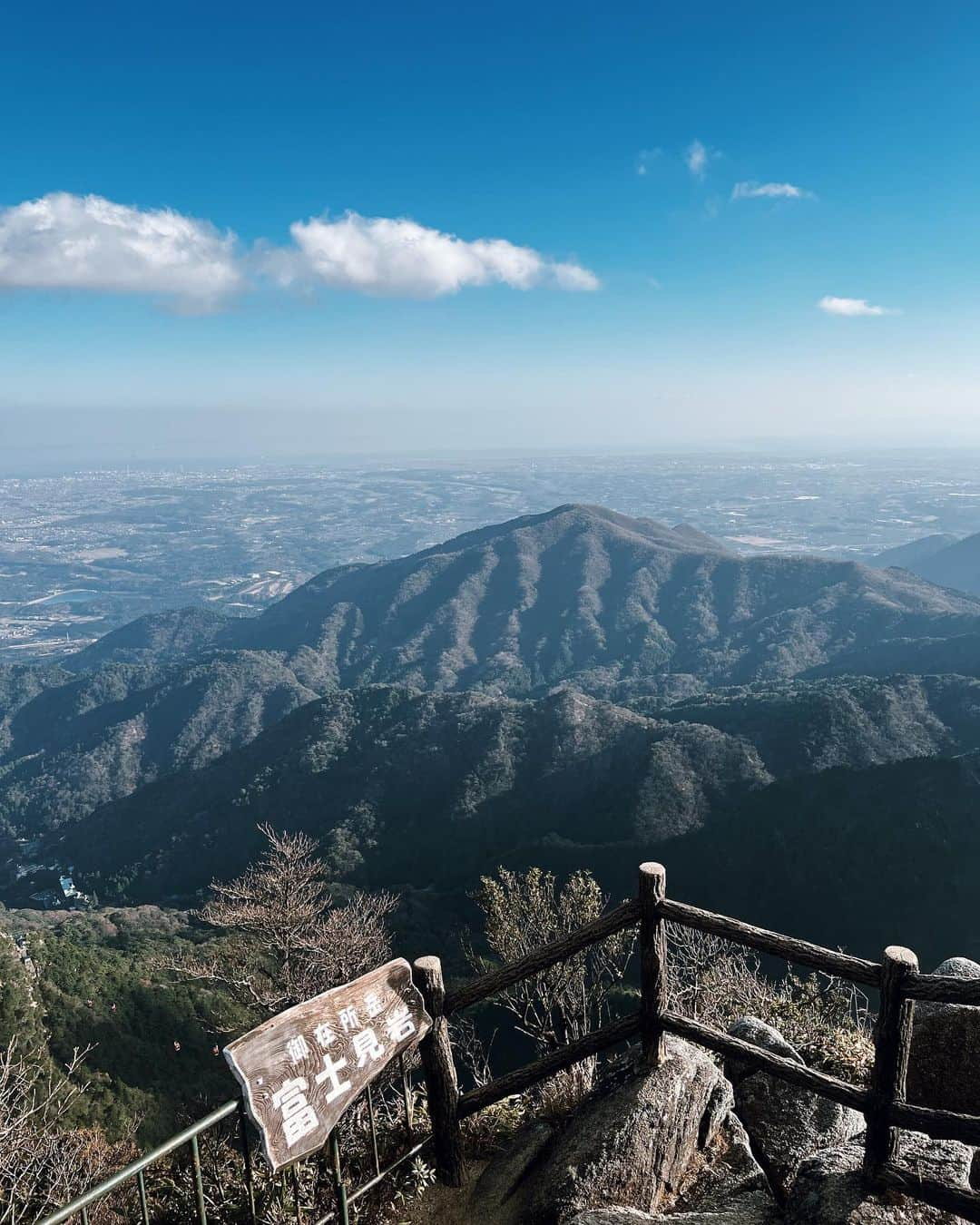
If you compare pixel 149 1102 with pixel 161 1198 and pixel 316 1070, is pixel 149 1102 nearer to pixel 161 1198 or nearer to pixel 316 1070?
pixel 161 1198

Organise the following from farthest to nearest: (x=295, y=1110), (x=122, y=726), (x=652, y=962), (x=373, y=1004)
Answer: (x=122, y=726) < (x=652, y=962) < (x=373, y=1004) < (x=295, y=1110)

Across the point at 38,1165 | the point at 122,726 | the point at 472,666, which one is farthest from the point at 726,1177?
the point at 472,666

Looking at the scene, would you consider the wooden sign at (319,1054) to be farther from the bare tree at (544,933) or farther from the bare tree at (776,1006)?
the bare tree at (544,933)

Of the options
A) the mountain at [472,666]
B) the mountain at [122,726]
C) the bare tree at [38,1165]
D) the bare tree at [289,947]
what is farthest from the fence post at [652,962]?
the mountain at [122,726]

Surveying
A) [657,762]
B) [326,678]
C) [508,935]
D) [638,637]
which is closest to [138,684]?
[326,678]

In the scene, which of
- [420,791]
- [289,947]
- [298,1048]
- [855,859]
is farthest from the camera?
[420,791]

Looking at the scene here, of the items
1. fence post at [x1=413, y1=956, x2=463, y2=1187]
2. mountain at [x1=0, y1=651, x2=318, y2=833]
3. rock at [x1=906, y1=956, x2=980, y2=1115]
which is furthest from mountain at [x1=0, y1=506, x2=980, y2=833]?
fence post at [x1=413, y1=956, x2=463, y2=1187]

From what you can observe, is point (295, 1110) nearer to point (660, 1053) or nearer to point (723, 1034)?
point (660, 1053)

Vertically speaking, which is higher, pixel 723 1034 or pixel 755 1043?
Answer: pixel 723 1034
